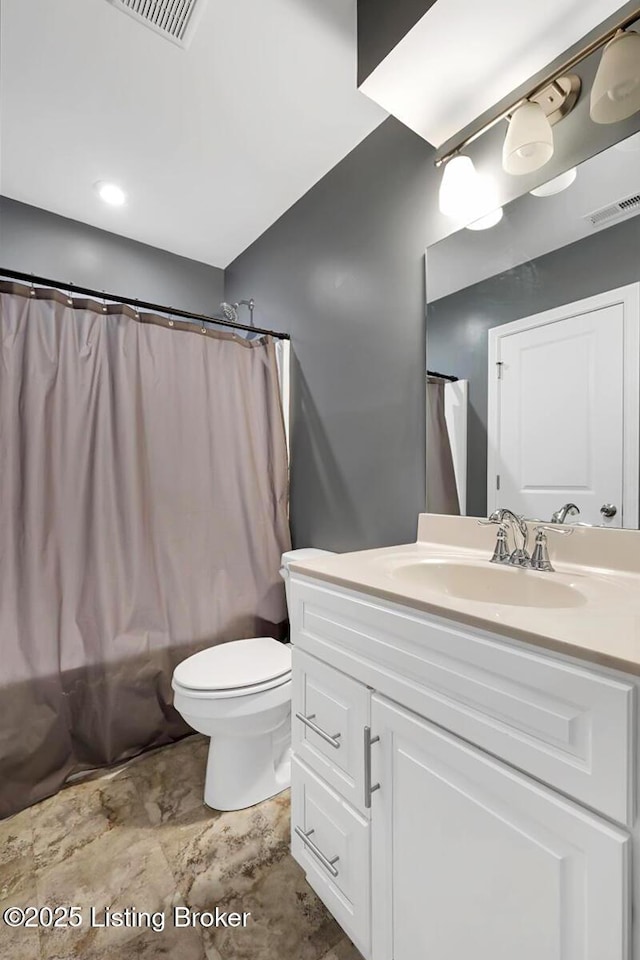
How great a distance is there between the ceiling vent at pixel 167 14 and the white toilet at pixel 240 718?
2.00m

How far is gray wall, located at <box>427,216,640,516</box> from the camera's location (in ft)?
3.32

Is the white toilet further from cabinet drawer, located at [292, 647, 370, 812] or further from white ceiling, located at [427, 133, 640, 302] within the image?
white ceiling, located at [427, 133, 640, 302]

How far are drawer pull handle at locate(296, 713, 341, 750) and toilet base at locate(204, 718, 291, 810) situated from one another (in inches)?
18.3

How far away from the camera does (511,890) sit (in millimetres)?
600

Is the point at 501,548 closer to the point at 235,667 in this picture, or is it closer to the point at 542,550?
the point at 542,550

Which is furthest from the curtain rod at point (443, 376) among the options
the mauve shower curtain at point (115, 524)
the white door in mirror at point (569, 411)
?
the mauve shower curtain at point (115, 524)

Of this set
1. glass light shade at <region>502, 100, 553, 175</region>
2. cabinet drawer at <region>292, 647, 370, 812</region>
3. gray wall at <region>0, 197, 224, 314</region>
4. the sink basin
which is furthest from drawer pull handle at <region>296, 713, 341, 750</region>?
gray wall at <region>0, 197, 224, 314</region>

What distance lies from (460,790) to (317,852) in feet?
1.79

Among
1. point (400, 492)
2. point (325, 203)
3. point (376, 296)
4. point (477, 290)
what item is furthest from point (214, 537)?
point (325, 203)

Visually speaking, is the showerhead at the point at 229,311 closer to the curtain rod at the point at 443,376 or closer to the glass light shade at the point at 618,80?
the curtain rod at the point at 443,376

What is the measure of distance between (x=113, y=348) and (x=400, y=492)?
1.30m

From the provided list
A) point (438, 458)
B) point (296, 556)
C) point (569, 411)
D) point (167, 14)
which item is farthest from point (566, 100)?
point (296, 556)

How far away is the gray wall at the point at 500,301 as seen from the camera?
101cm

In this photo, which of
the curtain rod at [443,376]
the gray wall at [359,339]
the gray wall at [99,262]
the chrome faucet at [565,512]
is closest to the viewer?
the chrome faucet at [565,512]
